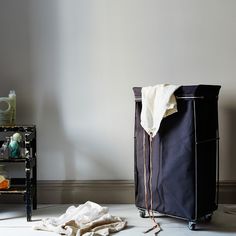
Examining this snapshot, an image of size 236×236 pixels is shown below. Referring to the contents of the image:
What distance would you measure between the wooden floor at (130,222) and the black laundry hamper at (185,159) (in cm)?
8

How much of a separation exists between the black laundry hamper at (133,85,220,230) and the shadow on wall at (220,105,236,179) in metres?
0.40

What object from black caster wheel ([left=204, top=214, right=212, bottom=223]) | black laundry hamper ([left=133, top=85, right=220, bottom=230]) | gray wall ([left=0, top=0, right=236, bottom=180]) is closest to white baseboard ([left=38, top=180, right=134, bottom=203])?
gray wall ([left=0, top=0, right=236, bottom=180])

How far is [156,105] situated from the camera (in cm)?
233

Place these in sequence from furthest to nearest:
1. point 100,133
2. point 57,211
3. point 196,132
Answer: point 100,133, point 57,211, point 196,132

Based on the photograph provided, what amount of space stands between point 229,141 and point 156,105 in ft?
2.70

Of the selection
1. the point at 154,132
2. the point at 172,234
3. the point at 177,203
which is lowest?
the point at 172,234

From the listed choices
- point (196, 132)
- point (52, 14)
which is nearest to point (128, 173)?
point (196, 132)

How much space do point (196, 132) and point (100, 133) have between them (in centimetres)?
87

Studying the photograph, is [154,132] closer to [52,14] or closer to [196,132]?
[196,132]

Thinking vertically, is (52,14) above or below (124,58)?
above

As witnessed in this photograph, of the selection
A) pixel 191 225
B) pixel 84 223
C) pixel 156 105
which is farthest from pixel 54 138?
pixel 191 225

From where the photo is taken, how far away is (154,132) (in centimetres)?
235

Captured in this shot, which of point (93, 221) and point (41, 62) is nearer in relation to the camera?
point (93, 221)

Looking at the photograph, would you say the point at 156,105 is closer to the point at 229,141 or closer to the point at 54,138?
the point at 229,141
